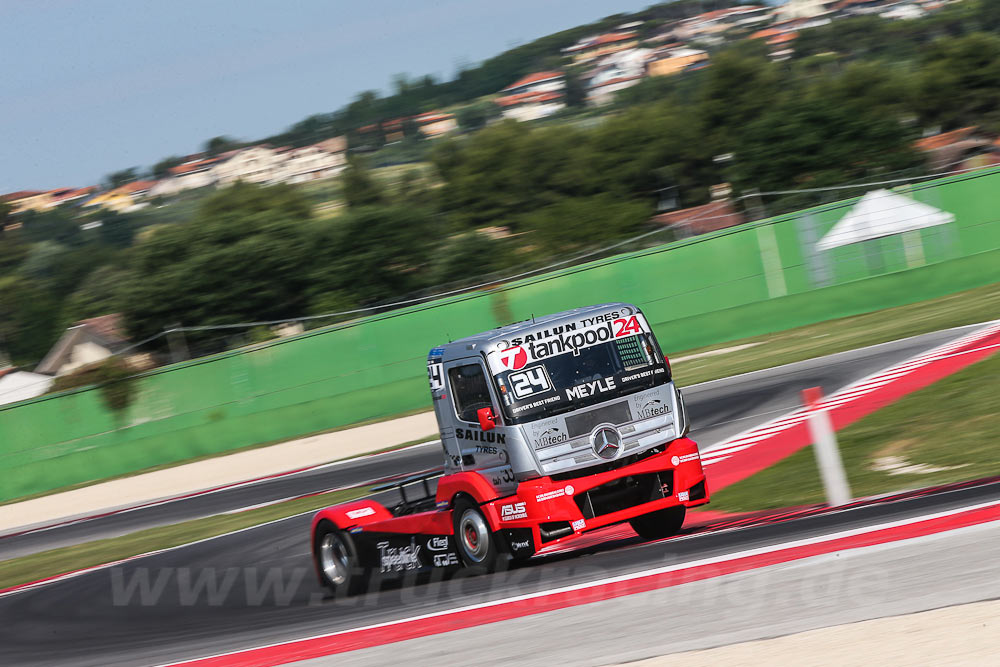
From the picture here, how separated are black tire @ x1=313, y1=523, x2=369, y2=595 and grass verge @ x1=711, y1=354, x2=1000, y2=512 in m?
3.46

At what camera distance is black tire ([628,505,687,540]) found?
8961 millimetres

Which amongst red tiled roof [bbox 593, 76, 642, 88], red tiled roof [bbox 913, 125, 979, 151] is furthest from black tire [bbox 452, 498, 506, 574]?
red tiled roof [bbox 593, 76, 642, 88]

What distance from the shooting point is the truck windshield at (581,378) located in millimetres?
8477

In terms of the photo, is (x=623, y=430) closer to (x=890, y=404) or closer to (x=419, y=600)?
(x=419, y=600)

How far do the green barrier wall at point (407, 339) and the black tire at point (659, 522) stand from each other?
20993 millimetres

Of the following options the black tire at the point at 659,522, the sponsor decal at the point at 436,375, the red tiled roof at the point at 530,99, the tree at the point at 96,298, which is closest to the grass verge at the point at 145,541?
the sponsor decal at the point at 436,375

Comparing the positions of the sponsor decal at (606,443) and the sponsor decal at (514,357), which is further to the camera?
the sponsor decal at (514,357)

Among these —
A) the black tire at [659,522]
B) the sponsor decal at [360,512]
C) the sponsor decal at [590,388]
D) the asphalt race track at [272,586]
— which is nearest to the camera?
the asphalt race track at [272,586]

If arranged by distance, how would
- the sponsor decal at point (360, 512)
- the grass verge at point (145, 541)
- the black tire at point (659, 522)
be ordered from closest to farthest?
the black tire at point (659, 522), the sponsor decal at point (360, 512), the grass verge at point (145, 541)

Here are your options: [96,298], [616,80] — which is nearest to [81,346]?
[96,298]

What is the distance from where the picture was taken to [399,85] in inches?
7785

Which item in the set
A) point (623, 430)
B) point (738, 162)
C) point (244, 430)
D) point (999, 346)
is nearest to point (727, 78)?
point (738, 162)

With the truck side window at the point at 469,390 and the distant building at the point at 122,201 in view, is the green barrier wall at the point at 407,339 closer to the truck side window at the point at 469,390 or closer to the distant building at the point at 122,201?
the truck side window at the point at 469,390

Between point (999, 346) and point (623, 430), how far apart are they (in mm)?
8709
